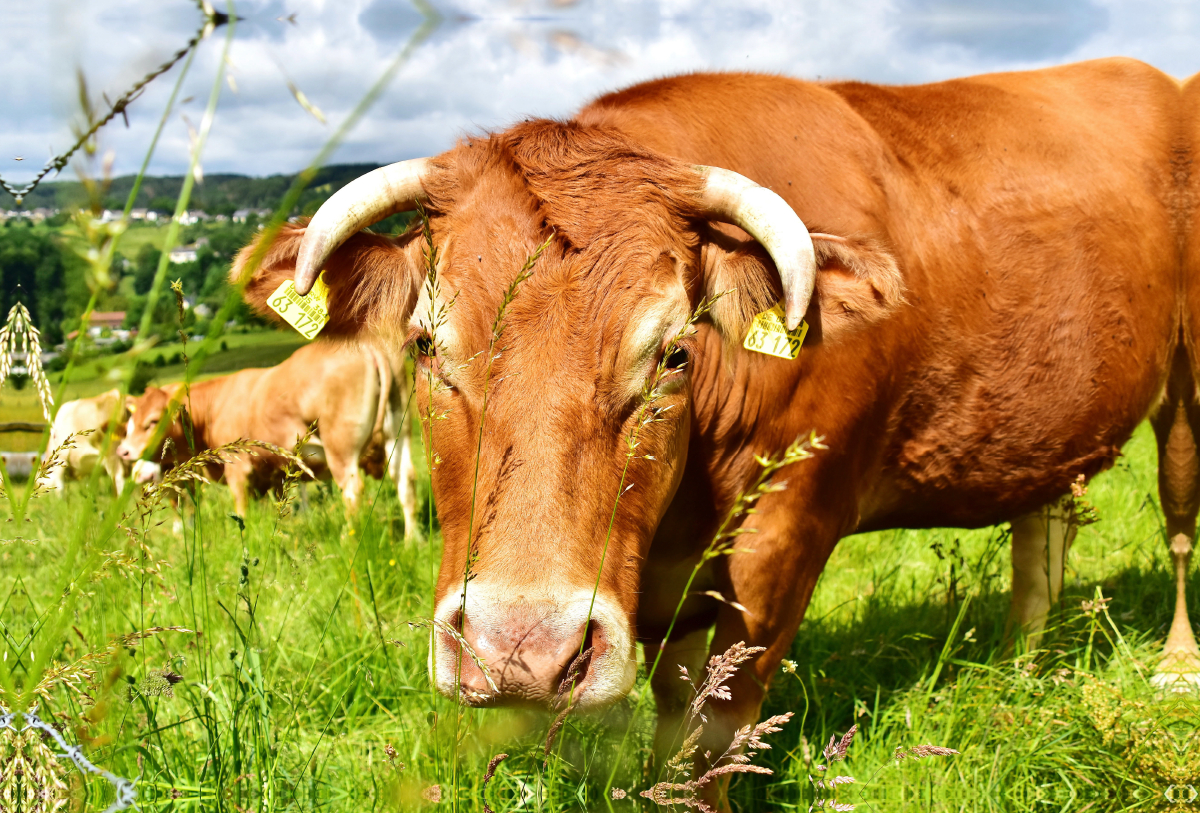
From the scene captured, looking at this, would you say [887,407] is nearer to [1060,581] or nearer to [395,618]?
[1060,581]

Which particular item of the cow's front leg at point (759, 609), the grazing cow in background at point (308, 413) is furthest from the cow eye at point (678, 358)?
the grazing cow in background at point (308, 413)

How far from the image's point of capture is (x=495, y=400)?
1.92 meters

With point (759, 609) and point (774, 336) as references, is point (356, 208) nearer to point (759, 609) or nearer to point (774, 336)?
point (774, 336)

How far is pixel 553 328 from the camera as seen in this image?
1938 mm

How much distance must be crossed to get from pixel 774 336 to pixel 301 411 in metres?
6.70

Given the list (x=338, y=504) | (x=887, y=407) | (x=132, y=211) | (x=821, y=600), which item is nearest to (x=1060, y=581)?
(x=821, y=600)

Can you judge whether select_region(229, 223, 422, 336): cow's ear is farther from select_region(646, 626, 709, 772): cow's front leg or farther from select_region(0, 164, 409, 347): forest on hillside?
select_region(646, 626, 709, 772): cow's front leg

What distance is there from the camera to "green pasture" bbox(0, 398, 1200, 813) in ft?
6.14

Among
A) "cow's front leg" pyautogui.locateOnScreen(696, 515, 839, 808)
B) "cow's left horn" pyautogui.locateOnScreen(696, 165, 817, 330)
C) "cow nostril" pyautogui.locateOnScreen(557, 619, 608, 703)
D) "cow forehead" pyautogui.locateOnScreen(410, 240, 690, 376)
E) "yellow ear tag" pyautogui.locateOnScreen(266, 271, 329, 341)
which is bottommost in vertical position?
"cow's front leg" pyautogui.locateOnScreen(696, 515, 839, 808)

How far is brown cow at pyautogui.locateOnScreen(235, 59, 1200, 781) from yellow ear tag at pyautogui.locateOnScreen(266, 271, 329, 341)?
7 centimetres

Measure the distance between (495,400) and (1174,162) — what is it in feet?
10.1

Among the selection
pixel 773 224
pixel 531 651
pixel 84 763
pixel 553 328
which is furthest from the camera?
pixel 773 224

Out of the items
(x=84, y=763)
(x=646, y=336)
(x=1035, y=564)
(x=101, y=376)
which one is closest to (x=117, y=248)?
(x=101, y=376)

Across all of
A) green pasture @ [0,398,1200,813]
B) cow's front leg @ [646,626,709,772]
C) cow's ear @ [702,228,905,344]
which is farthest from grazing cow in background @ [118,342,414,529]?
cow's ear @ [702,228,905,344]
